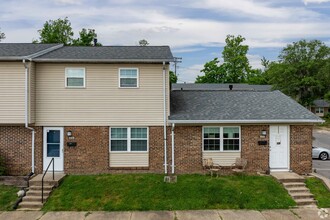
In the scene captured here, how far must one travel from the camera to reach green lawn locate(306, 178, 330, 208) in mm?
11616

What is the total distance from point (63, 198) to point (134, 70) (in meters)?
6.36

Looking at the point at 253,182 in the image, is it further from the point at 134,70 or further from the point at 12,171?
the point at 12,171

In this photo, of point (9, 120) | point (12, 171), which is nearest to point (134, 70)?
point (9, 120)

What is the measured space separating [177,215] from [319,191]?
6244mm

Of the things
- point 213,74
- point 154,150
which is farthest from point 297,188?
point 213,74

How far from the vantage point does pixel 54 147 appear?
1441 cm

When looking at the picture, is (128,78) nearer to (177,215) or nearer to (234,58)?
(177,215)

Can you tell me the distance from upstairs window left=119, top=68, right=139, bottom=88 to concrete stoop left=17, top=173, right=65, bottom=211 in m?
5.01

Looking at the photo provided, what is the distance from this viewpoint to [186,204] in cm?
1136

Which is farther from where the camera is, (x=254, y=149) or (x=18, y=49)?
(x=18, y=49)

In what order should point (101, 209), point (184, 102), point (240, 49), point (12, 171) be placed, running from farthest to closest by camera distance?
1. point (240, 49)
2. point (184, 102)
3. point (12, 171)
4. point (101, 209)

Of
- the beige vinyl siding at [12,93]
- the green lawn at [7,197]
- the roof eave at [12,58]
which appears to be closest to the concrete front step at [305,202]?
the green lawn at [7,197]

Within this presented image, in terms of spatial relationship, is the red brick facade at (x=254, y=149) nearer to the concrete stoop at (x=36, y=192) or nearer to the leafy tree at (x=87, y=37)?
the concrete stoop at (x=36, y=192)

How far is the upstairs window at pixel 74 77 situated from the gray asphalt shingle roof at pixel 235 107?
178 inches
